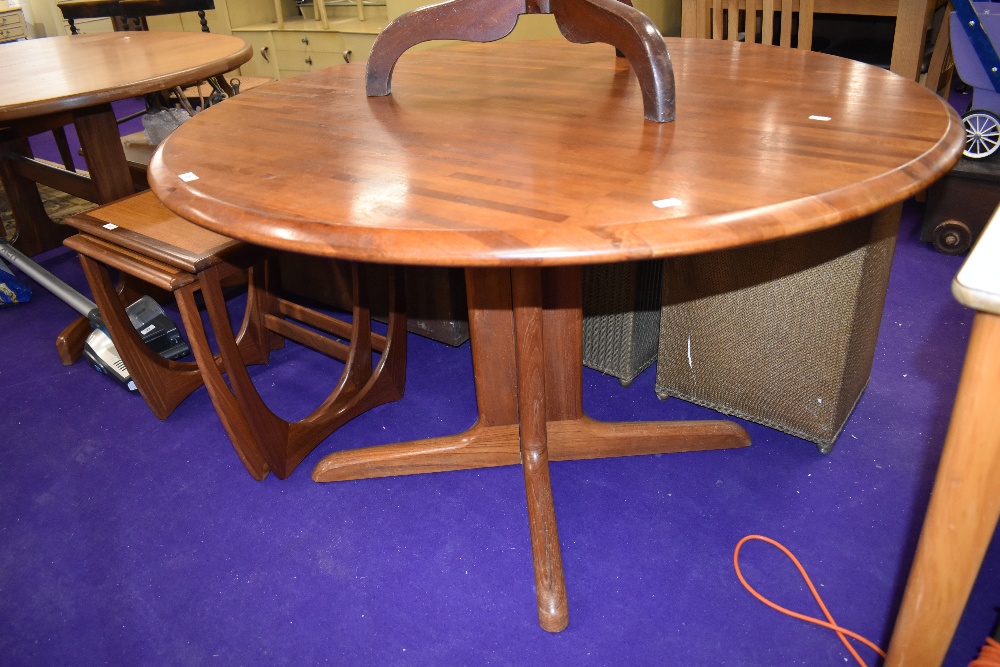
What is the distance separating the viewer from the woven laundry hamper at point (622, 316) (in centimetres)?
176

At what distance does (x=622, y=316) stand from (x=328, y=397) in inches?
29.7

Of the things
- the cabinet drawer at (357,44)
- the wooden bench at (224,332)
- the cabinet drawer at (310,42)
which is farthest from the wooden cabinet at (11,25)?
the wooden bench at (224,332)

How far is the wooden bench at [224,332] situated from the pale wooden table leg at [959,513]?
47.7 inches

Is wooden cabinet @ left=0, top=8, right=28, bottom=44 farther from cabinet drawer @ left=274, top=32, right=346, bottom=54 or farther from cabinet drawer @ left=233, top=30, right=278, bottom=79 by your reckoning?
cabinet drawer @ left=274, top=32, right=346, bottom=54

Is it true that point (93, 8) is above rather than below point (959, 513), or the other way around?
above

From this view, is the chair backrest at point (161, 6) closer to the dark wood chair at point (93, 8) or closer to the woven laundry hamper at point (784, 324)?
the dark wood chair at point (93, 8)

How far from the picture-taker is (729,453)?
1628mm

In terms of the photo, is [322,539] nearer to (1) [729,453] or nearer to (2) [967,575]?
(1) [729,453]

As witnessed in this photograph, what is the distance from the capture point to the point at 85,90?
1691 millimetres

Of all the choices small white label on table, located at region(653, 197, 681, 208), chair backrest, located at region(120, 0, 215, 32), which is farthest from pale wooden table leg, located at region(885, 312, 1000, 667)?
chair backrest, located at region(120, 0, 215, 32)

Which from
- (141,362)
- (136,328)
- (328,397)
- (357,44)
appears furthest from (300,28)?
(328,397)

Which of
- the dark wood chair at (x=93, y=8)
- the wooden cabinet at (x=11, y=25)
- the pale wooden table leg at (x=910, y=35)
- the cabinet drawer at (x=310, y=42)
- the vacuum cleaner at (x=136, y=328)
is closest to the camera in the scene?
the vacuum cleaner at (x=136, y=328)

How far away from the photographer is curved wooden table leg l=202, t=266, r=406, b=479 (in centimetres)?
149

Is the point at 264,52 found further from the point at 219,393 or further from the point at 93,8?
the point at 219,393
